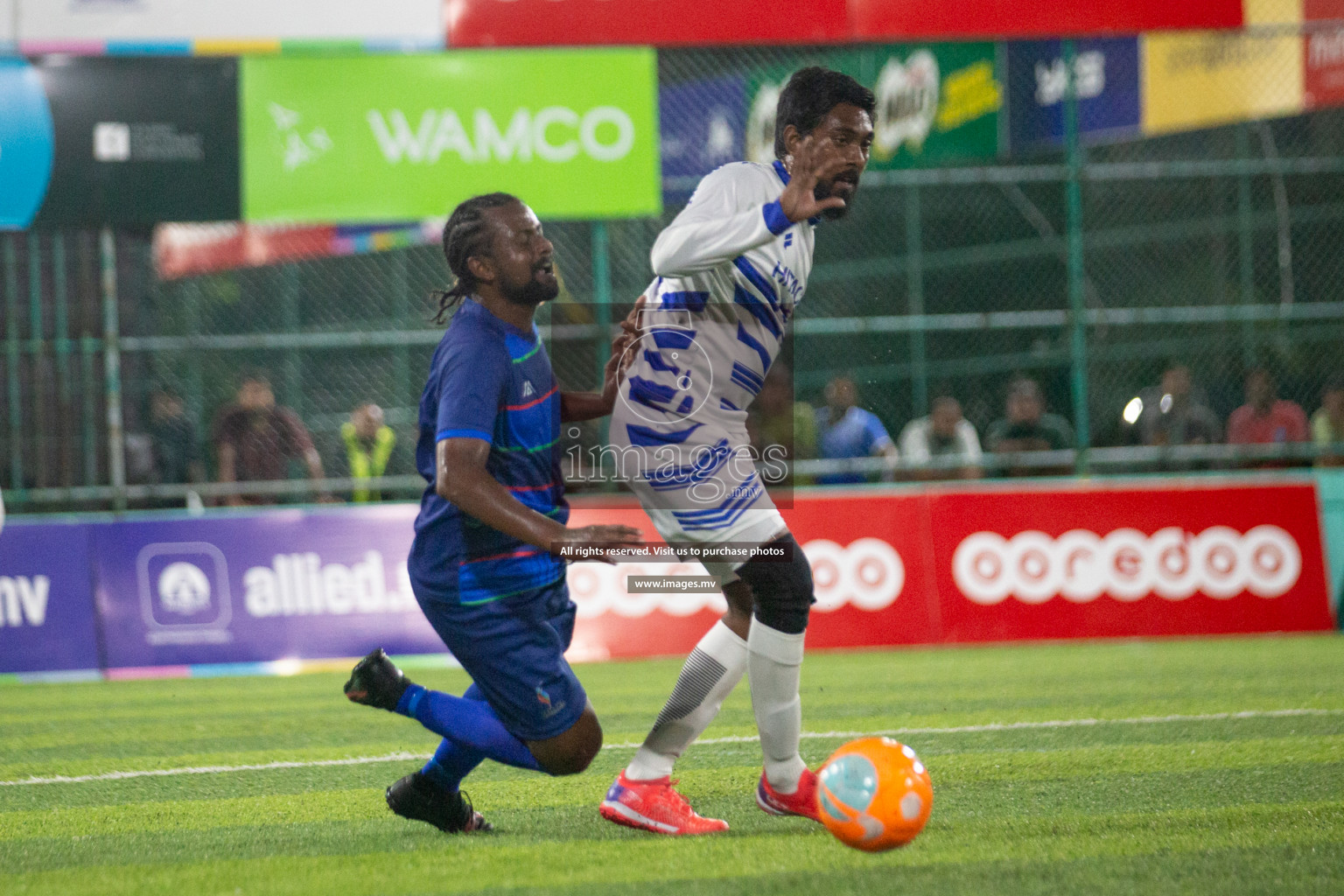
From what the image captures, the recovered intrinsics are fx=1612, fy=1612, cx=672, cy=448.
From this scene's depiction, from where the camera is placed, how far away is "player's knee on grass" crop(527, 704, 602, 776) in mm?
4402

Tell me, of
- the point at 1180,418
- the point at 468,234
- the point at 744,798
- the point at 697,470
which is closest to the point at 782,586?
the point at 697,470

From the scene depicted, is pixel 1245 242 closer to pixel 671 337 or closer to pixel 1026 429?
pixel 1026 429

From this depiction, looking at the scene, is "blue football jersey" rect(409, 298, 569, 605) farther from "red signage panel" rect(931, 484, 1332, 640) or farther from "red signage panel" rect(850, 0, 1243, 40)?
"red signage panel" rect(850, 0, 1243, 40)

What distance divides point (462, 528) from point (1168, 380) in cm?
1030

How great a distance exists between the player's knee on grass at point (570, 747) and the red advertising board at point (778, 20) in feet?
27.0

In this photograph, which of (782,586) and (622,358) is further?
(622,358)

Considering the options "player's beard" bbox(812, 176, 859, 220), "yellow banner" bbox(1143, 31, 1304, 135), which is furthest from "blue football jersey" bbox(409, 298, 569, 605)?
"yellow banner" bbox(1143, 31, 1304, 135)

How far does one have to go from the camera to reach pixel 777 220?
4152 mm

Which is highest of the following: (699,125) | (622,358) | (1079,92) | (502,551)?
(1079,92)

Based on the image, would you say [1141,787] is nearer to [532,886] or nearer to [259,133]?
[532,886]

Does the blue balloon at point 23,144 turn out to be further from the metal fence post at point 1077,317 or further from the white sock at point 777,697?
the white sock at point 777,697

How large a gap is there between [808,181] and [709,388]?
2.31ft

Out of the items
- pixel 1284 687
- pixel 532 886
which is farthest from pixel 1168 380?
pixel 532 886

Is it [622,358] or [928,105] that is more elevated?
[928,105]
